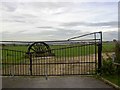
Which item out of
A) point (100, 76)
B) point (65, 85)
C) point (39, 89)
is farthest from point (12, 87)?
point (100, 76)

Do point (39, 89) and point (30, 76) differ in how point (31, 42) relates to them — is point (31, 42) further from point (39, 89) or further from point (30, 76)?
point (39, 89)

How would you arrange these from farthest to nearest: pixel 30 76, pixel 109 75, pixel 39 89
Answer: pixel 30 76 < pixel 109 75 < pixel 39 89

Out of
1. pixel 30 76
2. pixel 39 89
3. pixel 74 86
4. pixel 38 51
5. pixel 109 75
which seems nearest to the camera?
pixel 39 89

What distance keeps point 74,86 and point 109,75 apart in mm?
2359

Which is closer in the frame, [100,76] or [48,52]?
[100,76]

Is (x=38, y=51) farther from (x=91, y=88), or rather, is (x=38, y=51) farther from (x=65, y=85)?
(x=91, y=88)

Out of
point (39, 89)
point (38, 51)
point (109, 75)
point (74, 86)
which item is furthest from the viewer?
point (38, 51)

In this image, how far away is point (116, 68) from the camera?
35.0 ft

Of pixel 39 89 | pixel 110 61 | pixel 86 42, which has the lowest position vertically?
pixel 39 89

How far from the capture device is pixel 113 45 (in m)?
11.5

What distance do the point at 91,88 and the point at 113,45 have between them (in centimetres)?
370

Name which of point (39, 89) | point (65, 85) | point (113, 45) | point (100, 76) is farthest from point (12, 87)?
point (113, 45)

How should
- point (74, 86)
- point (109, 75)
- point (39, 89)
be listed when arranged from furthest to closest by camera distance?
point (109, 75), point (74, 86), point (39, 89)

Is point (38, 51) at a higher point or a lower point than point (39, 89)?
higher
